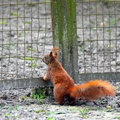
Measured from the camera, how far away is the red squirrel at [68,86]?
4594 millimetres

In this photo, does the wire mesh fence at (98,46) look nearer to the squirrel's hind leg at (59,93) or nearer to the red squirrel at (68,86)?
the red squirrel at (68,86)

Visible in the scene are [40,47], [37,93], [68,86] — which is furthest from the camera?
[40,47]

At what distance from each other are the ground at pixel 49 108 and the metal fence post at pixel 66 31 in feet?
1.97

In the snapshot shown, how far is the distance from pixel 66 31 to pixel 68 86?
93 centimetres

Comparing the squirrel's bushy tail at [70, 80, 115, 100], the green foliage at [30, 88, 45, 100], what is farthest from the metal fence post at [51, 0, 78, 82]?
the squirrel's bushy tail at [70, 80, 115, 100]

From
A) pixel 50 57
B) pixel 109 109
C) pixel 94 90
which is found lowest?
pixel 109 109

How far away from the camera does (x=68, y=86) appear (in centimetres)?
496

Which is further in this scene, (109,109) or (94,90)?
(109,109)

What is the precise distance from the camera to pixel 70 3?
5.33m

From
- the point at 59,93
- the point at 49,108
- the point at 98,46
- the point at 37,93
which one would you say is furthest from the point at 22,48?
the point at 49,108

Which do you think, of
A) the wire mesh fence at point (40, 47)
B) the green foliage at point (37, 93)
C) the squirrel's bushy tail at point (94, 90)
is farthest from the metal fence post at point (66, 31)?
the squirrel's bushy tail at point (94, 90)

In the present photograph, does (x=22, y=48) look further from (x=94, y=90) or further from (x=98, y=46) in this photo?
(x=94, y=90)

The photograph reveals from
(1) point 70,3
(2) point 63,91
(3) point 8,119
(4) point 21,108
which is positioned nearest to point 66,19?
(1) point 70,3

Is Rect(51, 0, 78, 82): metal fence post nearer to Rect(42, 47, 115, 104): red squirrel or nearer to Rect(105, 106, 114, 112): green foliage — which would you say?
Rect(42, 47, 115, 104): red squirrel
